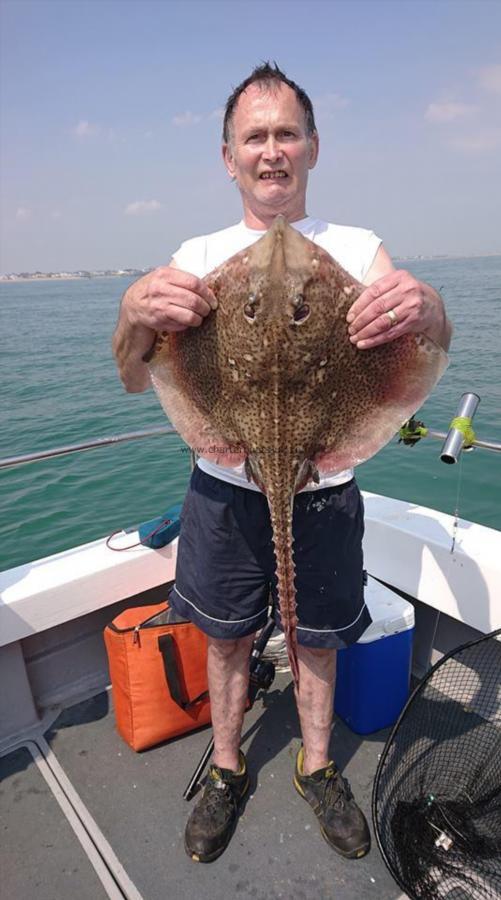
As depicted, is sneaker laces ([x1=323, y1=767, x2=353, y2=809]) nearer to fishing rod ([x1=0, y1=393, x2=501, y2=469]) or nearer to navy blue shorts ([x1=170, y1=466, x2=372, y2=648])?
navy blue shorts ([x1=170, y1=466, x2=372, y2=648])

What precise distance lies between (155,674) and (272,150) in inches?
101

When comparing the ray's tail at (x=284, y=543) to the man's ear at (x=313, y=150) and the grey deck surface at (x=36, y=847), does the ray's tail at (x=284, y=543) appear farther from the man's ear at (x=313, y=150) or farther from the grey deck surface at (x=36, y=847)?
the grey deck surface at (x=36, y=847)

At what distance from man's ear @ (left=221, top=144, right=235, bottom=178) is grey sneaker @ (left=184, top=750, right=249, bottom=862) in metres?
2.74

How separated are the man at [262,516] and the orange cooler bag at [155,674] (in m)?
0.39

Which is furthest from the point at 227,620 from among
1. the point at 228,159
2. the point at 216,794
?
the point at 228,159

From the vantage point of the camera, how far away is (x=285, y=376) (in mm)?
1785

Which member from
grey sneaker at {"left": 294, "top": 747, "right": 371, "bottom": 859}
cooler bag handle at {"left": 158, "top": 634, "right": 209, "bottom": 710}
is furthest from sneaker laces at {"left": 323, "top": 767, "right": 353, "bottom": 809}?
cooler bag handle at {"left": 158, "top": 634, "right": 209, "bottom": 710}

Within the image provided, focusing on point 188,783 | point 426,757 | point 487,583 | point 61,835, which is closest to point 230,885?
point 188,783

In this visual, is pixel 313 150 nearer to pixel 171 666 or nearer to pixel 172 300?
pixel 172 300

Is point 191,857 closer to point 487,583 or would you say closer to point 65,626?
point 65,626

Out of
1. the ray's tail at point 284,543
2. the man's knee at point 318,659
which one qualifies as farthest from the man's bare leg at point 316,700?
the ray's tail at point 284,543

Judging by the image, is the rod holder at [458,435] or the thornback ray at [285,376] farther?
the rod holder at [458,435]

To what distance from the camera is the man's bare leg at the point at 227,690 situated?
8.94ft

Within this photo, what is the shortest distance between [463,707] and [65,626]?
2.42 metres
